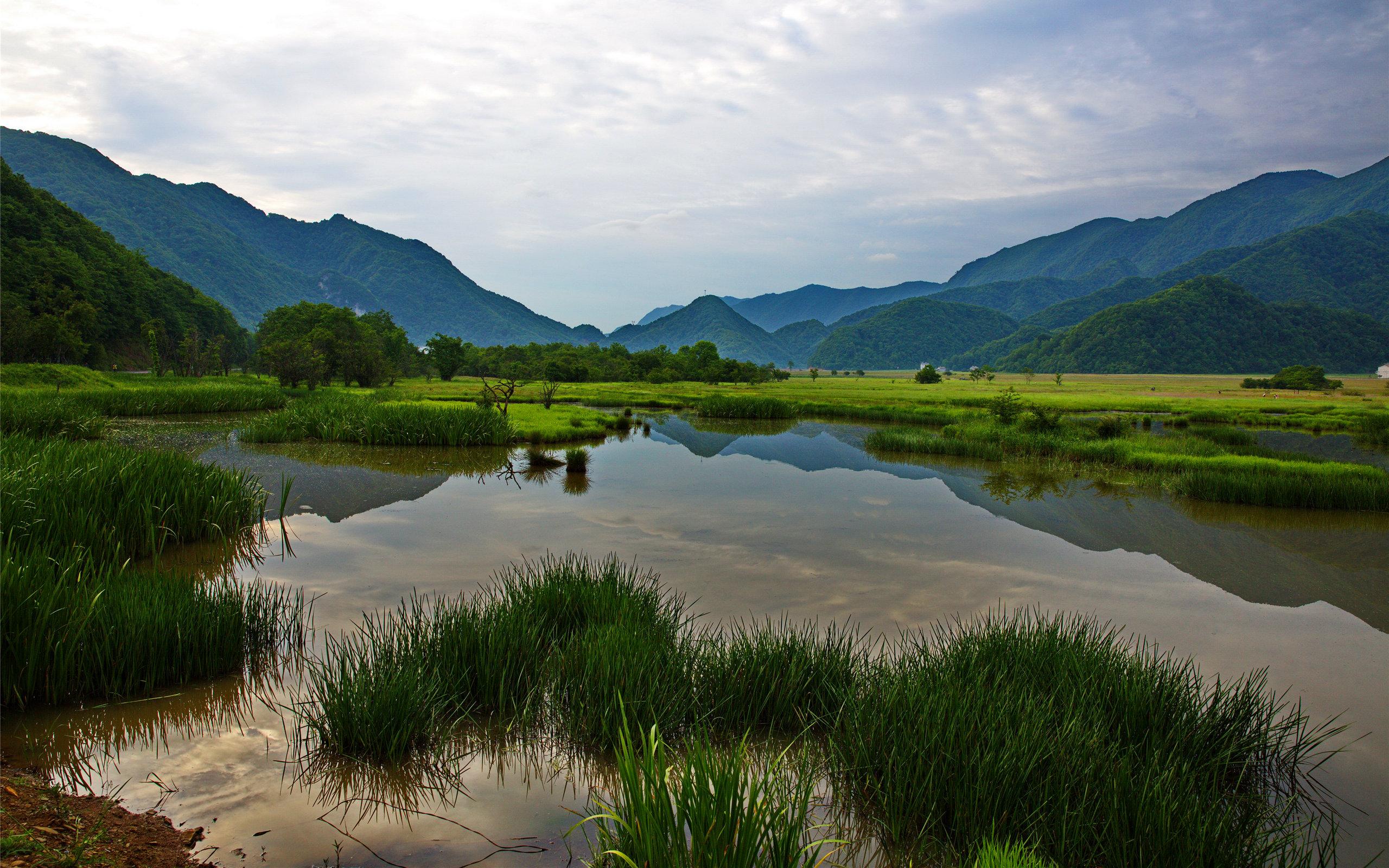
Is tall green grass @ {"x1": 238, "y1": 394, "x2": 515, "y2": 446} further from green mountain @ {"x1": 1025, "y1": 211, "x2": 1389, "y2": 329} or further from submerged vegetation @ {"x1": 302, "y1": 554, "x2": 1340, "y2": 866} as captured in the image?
green mountain @ {"x1": 1025, "y1": 211, "x2": 1389, "y2": 329}

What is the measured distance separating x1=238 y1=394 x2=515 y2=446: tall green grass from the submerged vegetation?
17.3 m

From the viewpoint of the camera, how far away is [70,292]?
54.7m

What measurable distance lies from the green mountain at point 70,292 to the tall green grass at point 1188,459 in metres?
52.4

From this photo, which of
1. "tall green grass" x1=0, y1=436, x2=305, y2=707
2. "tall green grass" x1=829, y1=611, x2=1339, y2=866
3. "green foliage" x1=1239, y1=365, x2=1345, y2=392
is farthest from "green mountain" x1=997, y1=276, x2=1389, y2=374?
"tall green grass" x1=0, y1=436, x2=305, y2=707

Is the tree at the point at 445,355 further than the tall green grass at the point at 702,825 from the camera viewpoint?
Yes

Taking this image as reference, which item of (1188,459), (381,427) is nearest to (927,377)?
(1188,459)

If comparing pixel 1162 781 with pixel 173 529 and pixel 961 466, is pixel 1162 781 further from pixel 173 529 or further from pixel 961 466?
pixel 961 466

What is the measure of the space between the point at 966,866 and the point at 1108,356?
498 ft

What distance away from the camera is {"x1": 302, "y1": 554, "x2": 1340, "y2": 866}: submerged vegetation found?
3107mm

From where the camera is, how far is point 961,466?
2162cm

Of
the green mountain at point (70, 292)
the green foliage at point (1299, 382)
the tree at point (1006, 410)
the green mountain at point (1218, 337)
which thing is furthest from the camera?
the green mountain at point (1218, 337)

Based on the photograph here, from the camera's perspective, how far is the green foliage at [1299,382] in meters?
64.6

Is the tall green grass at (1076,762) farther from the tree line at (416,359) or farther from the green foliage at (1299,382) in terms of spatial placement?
the green foliage at (1299,382)

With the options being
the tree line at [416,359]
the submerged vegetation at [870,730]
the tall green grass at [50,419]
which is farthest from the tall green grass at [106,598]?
the tree line at [416,359]
